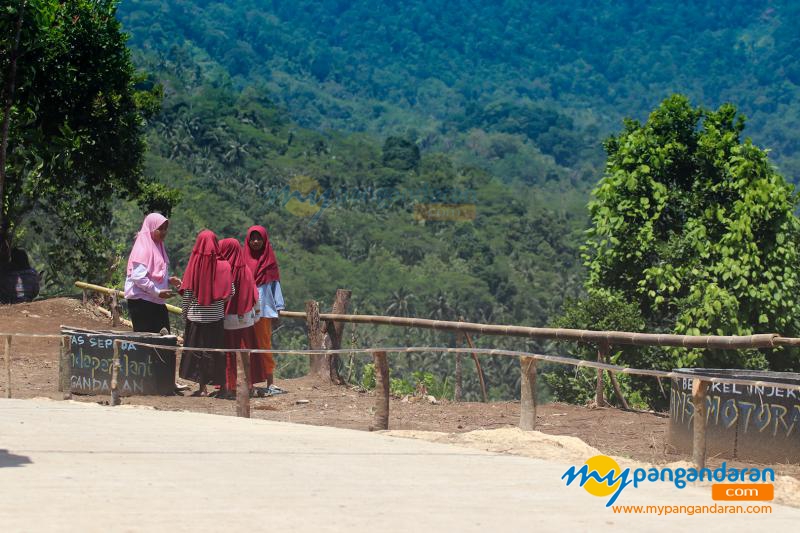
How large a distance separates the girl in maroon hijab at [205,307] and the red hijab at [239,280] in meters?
0.09

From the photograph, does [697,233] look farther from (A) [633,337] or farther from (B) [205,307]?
(B) [205,307]

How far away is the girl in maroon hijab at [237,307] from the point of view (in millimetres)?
11336

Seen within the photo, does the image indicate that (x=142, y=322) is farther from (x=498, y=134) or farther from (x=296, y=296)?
(x=498, y=134)

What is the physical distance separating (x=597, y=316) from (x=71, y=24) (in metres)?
8.57

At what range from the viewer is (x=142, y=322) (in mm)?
11469

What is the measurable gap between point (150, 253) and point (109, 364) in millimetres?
1072

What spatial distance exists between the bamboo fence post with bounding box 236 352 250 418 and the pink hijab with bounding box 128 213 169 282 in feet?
6.32

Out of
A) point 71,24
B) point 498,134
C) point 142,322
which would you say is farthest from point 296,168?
point 142,322

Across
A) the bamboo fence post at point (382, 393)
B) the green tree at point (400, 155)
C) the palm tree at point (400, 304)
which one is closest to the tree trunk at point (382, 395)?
the bamboo fence post at point (382, 393)

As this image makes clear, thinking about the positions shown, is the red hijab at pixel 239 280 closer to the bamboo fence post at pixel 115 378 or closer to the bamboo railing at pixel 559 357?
the bamboo railing at pixel 559 357

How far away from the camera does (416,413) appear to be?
1097 centimetres

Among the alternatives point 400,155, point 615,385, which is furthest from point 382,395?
point 400,155

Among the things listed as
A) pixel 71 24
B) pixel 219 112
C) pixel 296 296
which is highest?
pixel 219 112

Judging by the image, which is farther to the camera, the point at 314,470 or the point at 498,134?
the point at 498,134
